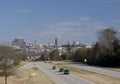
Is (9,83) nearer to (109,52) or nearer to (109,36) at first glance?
(109,52)

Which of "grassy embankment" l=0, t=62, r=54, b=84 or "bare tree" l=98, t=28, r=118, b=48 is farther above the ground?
"bare tree" l=98, t=28, r=118, b=48

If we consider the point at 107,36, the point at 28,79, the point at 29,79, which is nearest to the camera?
the point at 29,79

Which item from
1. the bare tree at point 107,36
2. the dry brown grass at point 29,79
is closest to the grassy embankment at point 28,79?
the dry brown grass at point 29,79

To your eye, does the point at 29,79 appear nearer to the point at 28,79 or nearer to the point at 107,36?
the point at 28,79

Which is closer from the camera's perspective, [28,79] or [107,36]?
[28,79]

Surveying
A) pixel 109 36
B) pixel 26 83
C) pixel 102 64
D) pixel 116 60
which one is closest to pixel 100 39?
pixel 109 36

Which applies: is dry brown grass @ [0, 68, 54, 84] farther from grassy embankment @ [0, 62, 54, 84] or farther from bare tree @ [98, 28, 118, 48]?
bare tree @ [98, 28, 118, 48]

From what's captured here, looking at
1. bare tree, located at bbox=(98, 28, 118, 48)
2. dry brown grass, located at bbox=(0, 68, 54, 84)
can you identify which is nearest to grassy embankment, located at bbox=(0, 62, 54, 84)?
dry brown grass, located at bbox=(0, 68, 54, 84)

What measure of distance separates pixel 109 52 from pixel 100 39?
20467mm

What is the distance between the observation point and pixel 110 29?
138250 millimetres

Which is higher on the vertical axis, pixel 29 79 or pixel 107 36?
pixel 107 36

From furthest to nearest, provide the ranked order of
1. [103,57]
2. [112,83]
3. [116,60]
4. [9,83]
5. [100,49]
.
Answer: [100,49], [103,57], [116,60], [9,83], [112,83]

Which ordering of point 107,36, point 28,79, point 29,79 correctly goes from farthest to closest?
1. point 107,36
2. point 28,79
3. point 29,79

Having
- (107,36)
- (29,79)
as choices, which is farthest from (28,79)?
(107,36)
